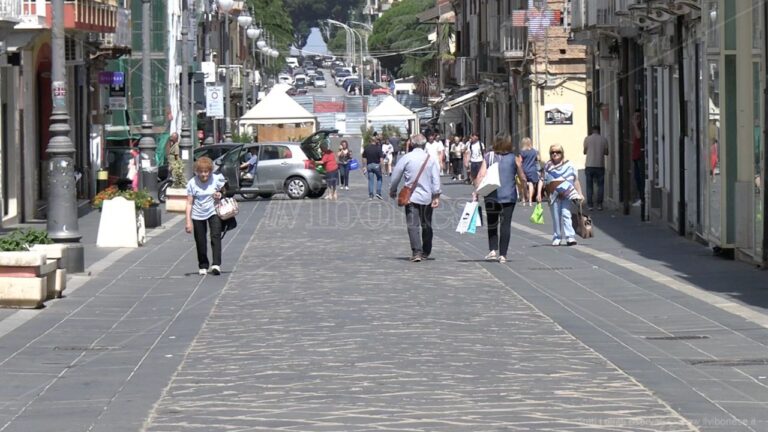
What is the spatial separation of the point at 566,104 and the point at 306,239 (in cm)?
2443

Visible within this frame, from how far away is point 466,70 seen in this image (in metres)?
73.6

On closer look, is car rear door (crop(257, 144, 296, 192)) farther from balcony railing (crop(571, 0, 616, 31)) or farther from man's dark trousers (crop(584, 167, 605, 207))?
man's dark trousers (crop(584, 167, 605, 207))

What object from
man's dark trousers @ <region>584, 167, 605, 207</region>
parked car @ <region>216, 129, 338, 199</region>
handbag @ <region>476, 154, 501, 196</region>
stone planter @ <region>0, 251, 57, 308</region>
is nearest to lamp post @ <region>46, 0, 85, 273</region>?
stone planter @ <region>0, 251, 57, 308</region>

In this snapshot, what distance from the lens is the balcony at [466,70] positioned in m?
71.4

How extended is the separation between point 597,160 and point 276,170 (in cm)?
1123

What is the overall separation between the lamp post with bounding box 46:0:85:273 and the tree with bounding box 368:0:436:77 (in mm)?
109388

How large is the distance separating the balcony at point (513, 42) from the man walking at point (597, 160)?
16.1 m

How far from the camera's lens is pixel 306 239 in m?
27.3

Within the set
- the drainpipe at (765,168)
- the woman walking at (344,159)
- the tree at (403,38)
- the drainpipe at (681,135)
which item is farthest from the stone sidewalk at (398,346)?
the tree at (403,38)

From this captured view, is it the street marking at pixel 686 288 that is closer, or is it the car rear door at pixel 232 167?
the street marking at pixel 686 288

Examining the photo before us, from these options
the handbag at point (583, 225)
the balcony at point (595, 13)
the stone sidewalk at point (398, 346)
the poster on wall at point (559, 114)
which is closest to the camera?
the stone sidewalk at point (398, 346)

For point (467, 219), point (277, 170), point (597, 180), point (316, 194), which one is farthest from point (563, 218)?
point (316, 194)

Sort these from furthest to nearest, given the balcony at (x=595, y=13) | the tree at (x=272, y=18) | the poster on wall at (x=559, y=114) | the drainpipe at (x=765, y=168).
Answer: the tree at (x=272, y=18)
the poster on wall at (x=559, y=114)
the balcony at (x=595, y=13)
the drainpipe at (x=765, y=168)

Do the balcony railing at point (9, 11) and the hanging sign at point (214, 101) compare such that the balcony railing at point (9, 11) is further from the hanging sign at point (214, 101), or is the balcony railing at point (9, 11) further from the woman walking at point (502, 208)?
the hanging sign at point (214, 101)
